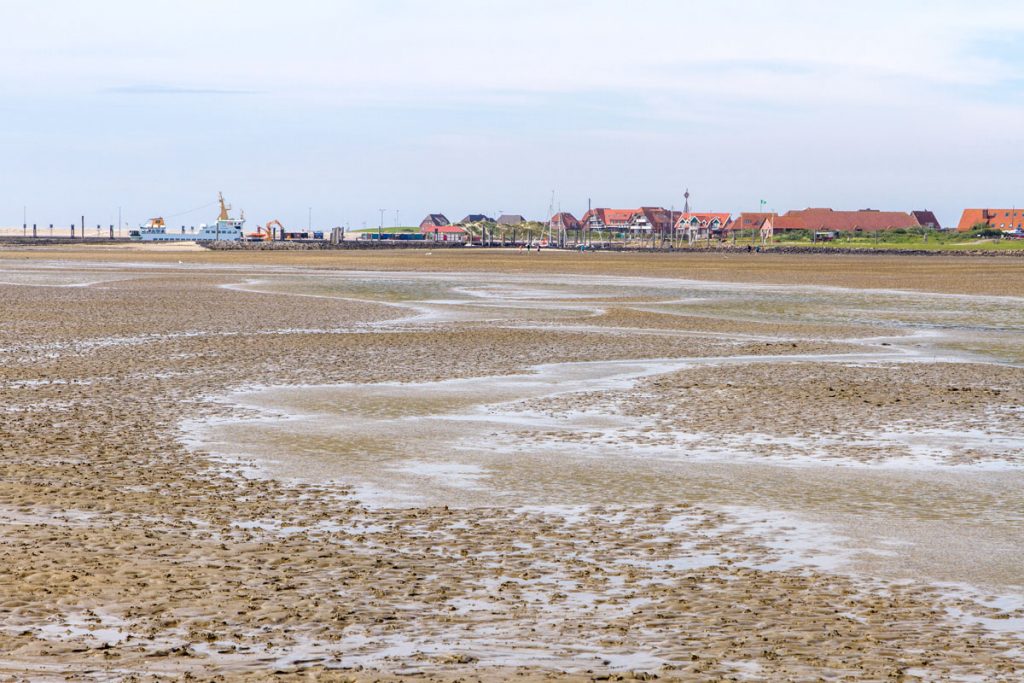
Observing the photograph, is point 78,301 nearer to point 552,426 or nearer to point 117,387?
point 117,387

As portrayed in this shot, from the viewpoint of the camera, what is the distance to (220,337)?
102 ft

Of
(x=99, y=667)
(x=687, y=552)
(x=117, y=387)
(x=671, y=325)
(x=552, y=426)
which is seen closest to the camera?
(x=99, y=667)

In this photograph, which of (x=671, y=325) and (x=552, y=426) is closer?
(x=552, y=426)

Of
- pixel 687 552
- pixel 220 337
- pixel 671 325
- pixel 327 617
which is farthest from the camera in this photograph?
pixel 671 325

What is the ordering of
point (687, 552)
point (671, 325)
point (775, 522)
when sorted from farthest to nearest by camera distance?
point (671, 325)
point (775, 522)
point (687, 552)

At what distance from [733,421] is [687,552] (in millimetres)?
8068

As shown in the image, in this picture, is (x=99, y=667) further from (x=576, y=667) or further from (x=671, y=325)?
(x=671, y=325)

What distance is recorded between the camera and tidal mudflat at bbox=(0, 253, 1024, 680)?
8211mm

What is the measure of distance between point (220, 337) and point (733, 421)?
15991 mm

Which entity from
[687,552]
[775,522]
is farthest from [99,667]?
[775,522]

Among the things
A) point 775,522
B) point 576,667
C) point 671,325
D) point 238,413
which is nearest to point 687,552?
point 775,522

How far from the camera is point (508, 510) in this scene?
12711 millimetres

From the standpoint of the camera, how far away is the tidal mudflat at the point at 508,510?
821cm

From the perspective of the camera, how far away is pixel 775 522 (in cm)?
1233
